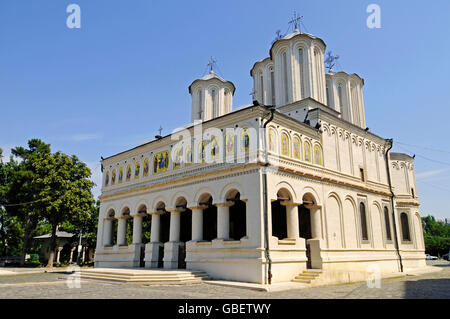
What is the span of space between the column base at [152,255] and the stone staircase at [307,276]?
879 centimetres

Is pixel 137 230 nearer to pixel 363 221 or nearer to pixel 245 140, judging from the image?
pixel 245 140

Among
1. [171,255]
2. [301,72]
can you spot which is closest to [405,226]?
[301,72]

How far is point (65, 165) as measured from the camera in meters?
31.7

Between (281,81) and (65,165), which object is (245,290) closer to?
(281,81)

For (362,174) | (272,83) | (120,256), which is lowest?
(120,256)

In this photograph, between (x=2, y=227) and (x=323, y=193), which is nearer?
(x=323, y=193)

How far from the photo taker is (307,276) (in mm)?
16000

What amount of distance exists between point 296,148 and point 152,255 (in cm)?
1065

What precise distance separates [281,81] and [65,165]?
21163 millimetres

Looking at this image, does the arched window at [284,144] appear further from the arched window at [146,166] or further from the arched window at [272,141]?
the arched window at [146,166]

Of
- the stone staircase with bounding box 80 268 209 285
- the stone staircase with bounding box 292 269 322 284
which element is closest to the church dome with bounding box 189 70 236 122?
the stone staircase with bounding box 80 268 209 285

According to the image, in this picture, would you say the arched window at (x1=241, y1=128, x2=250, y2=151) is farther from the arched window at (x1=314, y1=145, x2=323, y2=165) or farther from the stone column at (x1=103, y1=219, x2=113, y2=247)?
the stone column at (x1=103, y1=219, x2=113, y2=247)
